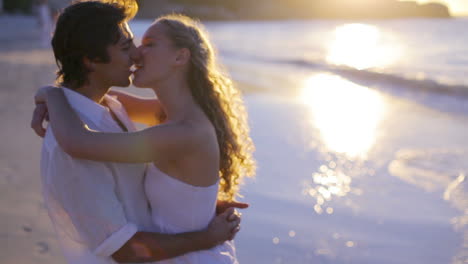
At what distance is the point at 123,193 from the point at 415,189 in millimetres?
4690

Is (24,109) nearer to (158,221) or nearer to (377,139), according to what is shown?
(377,139)

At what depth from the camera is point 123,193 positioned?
6.81ft

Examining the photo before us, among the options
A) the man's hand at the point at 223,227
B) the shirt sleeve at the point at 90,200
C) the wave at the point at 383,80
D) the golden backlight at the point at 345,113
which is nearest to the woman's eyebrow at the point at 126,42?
the shirt sleeve at the point at 90,200

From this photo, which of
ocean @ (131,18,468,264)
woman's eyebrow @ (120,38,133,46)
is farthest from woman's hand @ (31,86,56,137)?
ocean @ (131,18,468,264)

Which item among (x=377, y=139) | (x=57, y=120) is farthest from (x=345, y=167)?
(x=57, y=120)

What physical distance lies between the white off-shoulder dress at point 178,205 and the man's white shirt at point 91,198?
0.06 meters

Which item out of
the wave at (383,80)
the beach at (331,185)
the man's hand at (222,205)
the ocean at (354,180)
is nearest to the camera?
the man's hand at (222,205)

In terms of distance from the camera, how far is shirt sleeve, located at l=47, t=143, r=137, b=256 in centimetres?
196

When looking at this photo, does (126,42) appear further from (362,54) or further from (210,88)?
(362,54)

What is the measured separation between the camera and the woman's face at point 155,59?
2.27 m

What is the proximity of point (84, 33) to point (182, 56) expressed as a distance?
41cm

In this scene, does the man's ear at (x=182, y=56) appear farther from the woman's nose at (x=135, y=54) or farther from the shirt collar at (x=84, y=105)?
the shirt collar at (x=84, y=105)

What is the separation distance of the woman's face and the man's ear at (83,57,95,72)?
190 millimetres

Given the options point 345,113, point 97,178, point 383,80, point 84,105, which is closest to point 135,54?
point 84,105
